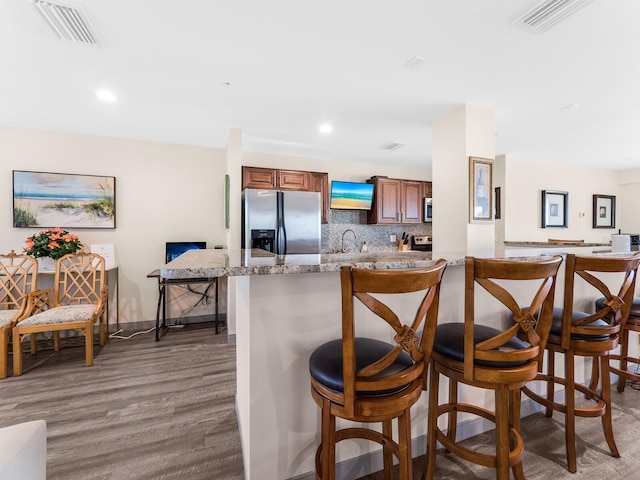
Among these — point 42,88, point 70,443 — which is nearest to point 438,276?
point 70,443

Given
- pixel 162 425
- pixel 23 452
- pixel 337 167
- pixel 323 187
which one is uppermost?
pixel 337 167

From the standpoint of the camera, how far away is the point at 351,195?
491 centimetres

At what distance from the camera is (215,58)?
2.13 m

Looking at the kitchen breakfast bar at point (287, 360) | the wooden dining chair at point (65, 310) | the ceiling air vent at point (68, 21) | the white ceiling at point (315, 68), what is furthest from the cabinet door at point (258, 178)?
the kitchen breakfast bar at point (287, 360)

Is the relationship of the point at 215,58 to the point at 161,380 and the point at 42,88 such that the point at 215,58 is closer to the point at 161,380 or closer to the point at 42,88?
the point at 42,88

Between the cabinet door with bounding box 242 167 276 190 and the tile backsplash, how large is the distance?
1.24 meters

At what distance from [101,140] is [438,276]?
4431 millimetres

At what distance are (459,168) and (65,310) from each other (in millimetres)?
4266

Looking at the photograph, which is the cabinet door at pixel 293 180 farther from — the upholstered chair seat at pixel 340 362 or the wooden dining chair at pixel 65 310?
the upholstered chair seat at pixel 340 362

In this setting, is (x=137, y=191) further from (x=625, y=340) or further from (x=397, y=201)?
(x=625, y=340)

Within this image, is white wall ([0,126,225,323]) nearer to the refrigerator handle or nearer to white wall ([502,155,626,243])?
the refrigerator handle

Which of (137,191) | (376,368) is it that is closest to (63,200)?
(137,191)

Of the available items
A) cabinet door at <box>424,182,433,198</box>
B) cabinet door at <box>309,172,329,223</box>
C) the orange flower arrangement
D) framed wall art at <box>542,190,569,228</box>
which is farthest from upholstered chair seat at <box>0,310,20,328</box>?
framed wall art at <box>542,190,569,228</box>

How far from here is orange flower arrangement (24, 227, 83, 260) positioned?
3156 mm
